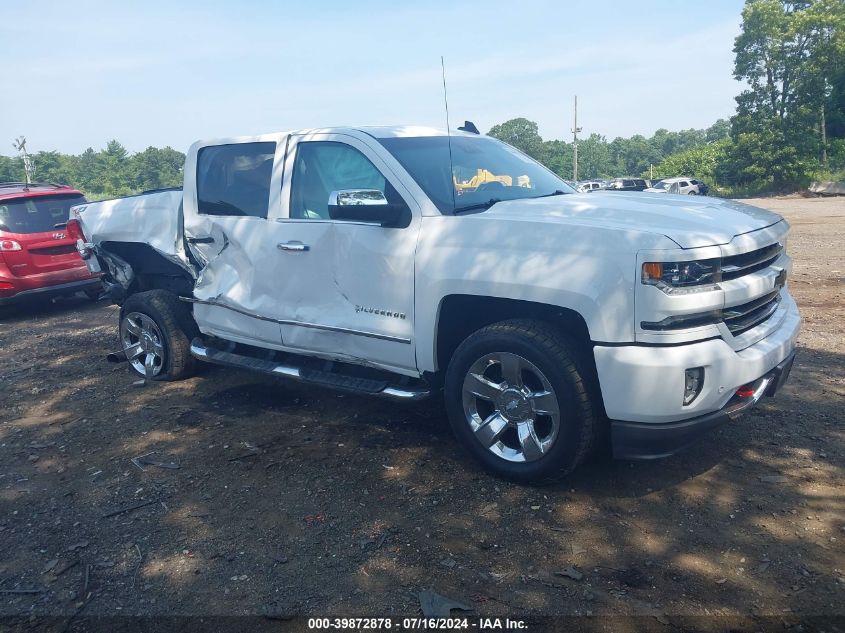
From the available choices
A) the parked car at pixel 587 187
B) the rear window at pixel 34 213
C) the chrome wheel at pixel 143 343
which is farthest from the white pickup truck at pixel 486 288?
the rear window at pixel 34 213

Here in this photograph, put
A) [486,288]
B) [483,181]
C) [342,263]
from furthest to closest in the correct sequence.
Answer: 1. [483,181]
2. [342,263]
3. [486,288]

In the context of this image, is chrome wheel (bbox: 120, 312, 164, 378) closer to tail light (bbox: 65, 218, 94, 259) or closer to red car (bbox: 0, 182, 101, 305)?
tail light (bbox: 65, 218, 94, 259)

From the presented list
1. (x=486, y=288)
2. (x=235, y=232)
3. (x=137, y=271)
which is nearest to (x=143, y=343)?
(x=137, y=271)

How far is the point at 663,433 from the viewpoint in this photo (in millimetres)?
3227

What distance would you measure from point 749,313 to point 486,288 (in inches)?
54.4

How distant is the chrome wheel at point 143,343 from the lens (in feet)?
19.4

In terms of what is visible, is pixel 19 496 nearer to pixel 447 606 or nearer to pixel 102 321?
pixel 447 606

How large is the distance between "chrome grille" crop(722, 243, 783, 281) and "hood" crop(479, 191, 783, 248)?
4.6 inches

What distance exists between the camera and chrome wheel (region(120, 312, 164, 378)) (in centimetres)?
592

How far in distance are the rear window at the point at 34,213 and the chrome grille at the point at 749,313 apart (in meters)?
8.90

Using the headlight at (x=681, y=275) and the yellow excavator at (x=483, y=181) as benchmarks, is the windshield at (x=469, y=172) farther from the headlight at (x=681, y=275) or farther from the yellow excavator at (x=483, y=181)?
the headlight at (x=681, y=275)

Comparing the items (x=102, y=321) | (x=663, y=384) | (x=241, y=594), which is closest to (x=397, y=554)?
(x=241, y=594)

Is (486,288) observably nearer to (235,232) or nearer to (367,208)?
(367,208)

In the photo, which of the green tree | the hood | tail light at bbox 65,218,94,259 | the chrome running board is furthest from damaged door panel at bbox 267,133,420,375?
the green tree
